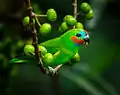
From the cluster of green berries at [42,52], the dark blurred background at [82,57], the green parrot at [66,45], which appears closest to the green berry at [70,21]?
the green parrot at [66,45]

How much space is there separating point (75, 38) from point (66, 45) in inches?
3.3

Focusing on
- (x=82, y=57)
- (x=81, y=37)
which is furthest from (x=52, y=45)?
(x=82, y=57)

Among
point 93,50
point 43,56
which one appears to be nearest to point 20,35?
point 93,50

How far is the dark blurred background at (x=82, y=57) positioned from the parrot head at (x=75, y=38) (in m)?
0.76

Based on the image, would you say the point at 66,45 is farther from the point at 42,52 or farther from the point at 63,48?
the point at 42,52

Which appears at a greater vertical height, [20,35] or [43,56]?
[43,56]

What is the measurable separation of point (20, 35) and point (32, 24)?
1.18 m

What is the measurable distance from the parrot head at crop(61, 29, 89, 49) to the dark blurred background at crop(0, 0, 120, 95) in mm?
757

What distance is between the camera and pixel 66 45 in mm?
1488

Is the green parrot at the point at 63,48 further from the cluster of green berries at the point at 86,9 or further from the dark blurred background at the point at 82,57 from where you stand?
the dark blurred background at the point at 82,57

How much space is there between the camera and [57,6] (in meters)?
2.59

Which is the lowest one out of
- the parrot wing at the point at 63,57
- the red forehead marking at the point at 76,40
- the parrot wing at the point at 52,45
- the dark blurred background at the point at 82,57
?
the dark blurred background at the point at 82,57

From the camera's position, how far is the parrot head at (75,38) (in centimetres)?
139

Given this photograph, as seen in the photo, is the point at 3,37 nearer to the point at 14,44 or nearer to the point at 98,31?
the point at 14,44
